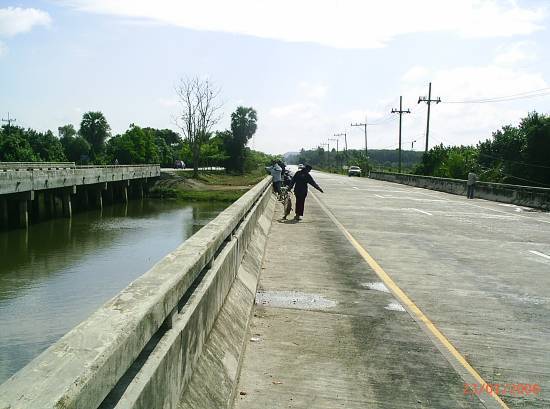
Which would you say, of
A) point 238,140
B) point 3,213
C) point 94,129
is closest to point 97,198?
point 3,213

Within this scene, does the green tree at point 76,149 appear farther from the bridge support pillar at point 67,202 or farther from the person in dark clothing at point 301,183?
the person in dark clothing at point 301,183

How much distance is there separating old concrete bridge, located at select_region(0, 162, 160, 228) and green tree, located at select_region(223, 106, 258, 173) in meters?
46.6

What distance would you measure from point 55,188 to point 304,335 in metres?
38.7

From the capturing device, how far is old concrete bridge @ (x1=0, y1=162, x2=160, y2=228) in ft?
99.9

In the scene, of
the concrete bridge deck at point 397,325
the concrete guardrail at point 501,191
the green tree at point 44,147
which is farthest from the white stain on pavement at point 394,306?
the green tree at point 44,147

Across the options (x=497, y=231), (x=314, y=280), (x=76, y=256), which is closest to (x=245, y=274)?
(x=314, y=280)

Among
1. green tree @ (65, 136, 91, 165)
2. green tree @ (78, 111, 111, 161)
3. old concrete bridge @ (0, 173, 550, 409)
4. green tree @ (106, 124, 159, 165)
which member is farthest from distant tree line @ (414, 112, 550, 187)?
green tree @ (78, 111, 111, 161)

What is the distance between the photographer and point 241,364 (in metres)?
4.80

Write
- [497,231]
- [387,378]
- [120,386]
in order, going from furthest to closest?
[497,231]
[387,378]
[120,386]

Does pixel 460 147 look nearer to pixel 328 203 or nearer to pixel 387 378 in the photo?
pixel 328 203

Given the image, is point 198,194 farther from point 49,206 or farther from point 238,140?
point 238,140

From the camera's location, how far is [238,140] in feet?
355

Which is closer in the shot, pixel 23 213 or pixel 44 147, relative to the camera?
pixel 23 213

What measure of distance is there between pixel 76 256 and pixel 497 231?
673 inches
